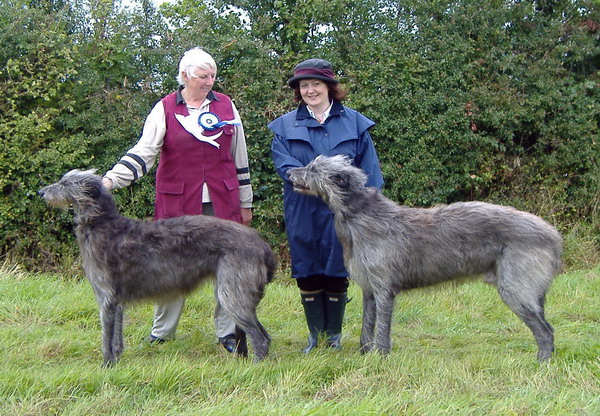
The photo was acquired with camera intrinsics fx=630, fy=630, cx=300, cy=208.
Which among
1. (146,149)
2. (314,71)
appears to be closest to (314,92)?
(314,71)

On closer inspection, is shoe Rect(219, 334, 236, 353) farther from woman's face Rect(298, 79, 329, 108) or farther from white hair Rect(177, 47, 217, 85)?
white hair Rect(177, 47, 217, 85)

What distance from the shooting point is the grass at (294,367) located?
3908mm

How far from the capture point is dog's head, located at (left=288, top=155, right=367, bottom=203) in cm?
491

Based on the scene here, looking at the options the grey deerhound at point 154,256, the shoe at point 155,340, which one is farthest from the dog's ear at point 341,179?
the shoe at point 155,340

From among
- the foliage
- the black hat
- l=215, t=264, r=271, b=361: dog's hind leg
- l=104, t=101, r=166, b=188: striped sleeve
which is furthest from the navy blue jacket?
the foliage

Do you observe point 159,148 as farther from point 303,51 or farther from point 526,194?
point 526,194

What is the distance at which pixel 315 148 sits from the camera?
5.34 metres

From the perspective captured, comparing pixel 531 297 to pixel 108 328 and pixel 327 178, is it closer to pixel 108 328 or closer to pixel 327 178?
pixel 327 178

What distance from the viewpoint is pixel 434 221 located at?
4.97 m

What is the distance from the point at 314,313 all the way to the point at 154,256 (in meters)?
1.63

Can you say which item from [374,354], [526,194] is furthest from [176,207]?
[526,194]

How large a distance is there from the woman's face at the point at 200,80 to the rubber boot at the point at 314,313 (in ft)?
6.69

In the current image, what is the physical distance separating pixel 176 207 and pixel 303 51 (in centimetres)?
411

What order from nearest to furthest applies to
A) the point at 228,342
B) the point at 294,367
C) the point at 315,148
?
the point at 294,367 → the point at 315,148 → the point at 228,342
